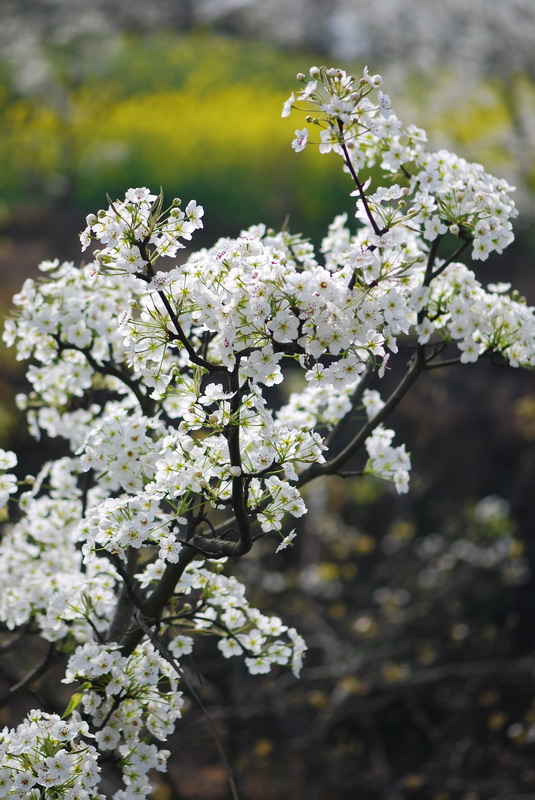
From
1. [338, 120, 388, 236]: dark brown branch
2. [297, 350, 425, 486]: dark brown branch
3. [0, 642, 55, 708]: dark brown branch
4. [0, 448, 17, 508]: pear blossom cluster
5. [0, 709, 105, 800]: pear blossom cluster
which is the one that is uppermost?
[338, 120, 388, 236]: dark brown branch

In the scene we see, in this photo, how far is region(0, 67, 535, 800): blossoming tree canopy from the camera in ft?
7.68

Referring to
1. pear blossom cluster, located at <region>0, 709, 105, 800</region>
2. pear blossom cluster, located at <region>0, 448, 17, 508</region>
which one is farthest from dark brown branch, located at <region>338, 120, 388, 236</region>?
pear blossom cluster, located at <region>0, 709, 105, 800</region>

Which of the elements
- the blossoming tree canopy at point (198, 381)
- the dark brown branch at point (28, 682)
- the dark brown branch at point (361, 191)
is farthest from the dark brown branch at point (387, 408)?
the dark brown branch at point (28, 682)

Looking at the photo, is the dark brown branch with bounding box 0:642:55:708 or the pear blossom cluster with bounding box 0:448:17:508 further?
the dark brown branch with bounding box 0:642:55:708

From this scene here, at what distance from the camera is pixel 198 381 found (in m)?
2.49

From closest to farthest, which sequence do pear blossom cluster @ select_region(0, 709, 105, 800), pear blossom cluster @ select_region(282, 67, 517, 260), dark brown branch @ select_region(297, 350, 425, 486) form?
pear blossom cluster @ select_region(282, 67, 517, 260) < pear blossom cluster @ select_region(0, 709, 105, 800) < dark brown branch @ select_region(297, 350, 425, 486)

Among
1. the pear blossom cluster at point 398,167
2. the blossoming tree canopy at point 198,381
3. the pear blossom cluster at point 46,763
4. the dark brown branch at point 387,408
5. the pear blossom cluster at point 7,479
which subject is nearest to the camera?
the blossoming tree canopy at point 198,381

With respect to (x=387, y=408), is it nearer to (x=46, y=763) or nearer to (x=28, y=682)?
(x=46, y=763)

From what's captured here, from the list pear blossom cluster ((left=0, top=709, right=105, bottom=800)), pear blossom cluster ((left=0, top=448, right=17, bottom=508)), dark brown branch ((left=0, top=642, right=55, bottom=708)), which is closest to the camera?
pear blossom cluster ((left=0, top=709, right=105, bottom=800))

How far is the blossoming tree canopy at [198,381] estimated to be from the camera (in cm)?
234

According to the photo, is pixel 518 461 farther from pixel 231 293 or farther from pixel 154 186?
pixel 231 293

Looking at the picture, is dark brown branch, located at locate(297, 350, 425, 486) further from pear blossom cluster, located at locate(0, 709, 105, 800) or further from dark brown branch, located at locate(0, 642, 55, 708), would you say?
dark brown branch, located at locate(0, 642, 55, 708)

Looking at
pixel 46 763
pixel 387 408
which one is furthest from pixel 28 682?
pixel 387 408

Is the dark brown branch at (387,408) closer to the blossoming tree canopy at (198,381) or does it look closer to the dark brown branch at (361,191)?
the blossoming tree canopy at (198,381)
